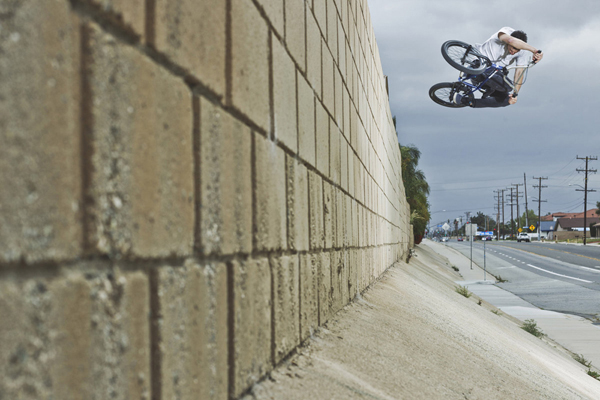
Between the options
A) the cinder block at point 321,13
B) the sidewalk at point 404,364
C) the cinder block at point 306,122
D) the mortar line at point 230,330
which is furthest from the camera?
the cinder block at point 321,13

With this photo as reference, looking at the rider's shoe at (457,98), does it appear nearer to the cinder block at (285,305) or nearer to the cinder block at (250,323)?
the cinder block at (285,305)

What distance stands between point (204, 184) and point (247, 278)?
1.78 ft

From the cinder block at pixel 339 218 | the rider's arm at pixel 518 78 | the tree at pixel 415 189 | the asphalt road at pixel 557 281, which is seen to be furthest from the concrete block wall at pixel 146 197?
the tree at pixel 415 189

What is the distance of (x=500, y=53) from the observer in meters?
11.6

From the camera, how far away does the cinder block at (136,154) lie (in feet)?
3.93

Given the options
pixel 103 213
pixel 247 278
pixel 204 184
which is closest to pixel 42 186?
pixel 103 213

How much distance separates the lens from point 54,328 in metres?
1.06

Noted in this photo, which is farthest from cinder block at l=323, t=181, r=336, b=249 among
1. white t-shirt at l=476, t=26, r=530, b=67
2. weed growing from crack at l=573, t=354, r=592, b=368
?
white t-shirt at l=476, t=26, r=530, b=67

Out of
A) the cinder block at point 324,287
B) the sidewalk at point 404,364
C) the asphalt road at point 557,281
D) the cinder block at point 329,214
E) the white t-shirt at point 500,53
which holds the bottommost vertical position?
the asphalt road at point 557,281

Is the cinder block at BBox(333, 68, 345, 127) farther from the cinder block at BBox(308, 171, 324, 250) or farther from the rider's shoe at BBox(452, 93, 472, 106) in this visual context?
the rider's shoe at BBox(452, 93, 472, 106)

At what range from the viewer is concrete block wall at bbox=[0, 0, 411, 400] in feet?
3.31

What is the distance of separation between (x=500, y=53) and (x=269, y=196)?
404 inches

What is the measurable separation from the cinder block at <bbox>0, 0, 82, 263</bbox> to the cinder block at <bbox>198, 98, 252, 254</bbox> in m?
0.63

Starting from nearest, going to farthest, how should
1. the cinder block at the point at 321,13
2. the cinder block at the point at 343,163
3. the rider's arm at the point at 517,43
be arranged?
A: the cinder block at the point at 321,13
the cinder block at the point at 343,163
the rider's arm at the point at 517,43
